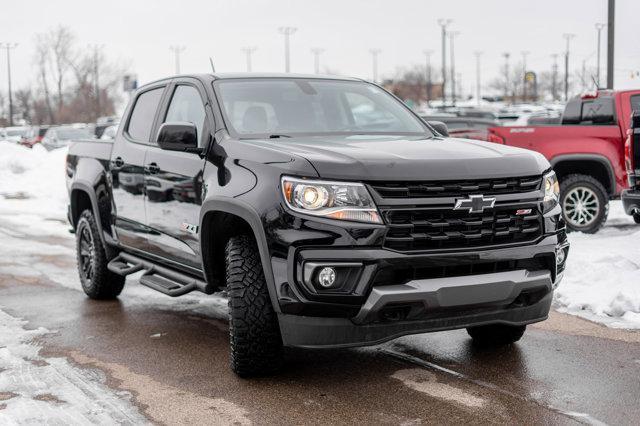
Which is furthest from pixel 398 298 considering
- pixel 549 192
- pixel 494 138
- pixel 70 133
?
pixel 70 133

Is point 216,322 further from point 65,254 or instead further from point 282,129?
point 65,254

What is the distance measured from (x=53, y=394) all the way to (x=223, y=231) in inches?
52.7

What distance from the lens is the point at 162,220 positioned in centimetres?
605

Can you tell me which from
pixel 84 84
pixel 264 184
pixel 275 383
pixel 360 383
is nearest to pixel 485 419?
pixel 360 383

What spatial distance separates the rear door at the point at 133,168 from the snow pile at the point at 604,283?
3310 millimetres

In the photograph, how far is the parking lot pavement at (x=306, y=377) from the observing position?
447 cm

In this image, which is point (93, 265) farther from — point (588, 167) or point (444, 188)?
point (588, 167)

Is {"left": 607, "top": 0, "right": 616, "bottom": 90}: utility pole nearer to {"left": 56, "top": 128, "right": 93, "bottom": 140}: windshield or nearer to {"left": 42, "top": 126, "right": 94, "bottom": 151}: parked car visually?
{"left": 42, "top": 126, "right": 94, "bottom": 151}: parked car

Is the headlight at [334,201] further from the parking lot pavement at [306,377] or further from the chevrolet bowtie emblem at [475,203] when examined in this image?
the parking lot pavement at [306,377]

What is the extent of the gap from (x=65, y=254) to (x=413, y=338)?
569 centimetres

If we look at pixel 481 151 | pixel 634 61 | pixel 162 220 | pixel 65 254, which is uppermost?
pixel 634 61

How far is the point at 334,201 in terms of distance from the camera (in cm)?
448

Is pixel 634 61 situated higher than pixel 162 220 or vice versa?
pixel 634 61

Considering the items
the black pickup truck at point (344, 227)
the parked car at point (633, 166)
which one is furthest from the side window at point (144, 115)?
the parked car at point (633, 166)
